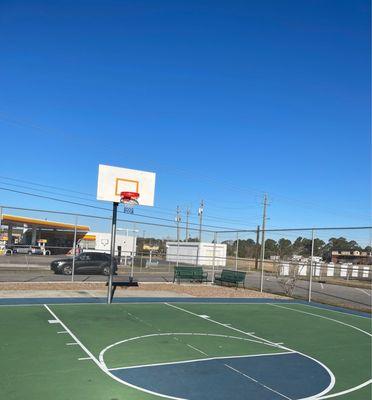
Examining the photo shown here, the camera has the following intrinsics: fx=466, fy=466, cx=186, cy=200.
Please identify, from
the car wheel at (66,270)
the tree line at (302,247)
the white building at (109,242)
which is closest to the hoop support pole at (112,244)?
the tree line at (302,247)

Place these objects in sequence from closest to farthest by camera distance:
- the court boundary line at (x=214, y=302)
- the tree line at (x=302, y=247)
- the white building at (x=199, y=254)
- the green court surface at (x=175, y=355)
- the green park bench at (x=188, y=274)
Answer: the green court surface at (x=175, y=355), the court boundary line at (x=214, y=302), the tree line at (x=302, y=247), the green park bench at (x=188, y=274), the white building at (x=199, y=254)

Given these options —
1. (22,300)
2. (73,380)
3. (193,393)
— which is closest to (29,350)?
(73,380)

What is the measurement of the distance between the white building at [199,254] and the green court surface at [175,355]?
12179 mm

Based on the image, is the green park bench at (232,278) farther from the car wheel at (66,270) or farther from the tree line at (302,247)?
the car wheel at (66,270)

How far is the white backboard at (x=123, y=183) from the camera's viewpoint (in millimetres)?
14625

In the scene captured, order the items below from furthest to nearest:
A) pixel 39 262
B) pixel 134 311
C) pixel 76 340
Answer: pixel 39 262 → pixel 134 311 → pixel 76 340

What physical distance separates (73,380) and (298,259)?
1437 cm

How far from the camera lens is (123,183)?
590 inches

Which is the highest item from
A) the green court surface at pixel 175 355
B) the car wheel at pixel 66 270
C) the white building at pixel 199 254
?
the white building at pixel 199 254

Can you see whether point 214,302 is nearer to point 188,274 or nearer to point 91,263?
point 188,274

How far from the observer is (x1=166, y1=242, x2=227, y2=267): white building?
1032 inches

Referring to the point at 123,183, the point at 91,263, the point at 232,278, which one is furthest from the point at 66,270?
the point at 123,183

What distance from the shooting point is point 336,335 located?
10.6 meters

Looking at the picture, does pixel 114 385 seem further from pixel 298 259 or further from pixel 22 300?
pixel 298 259
